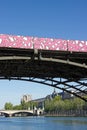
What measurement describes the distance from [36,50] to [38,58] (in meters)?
1.03

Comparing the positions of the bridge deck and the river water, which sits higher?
the bridge deck

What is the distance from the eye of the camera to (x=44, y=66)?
50375 millimetres

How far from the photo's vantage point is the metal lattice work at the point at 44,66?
1647 inches

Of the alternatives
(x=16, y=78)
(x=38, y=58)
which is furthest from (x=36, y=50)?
(x=16, y=78)

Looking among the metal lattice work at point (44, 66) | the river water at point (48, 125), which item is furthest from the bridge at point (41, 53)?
the river water at point (48, 125)

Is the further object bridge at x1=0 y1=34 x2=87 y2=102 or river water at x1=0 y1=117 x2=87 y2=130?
river water at x1=0 y1=117 x2=87 y2=130

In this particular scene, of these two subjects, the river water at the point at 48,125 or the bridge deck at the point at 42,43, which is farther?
the river water at the point at 48,125

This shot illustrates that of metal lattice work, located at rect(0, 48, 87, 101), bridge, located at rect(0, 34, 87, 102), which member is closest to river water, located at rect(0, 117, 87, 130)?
metal lattice work, located at rect(0, 48, 87, 101)

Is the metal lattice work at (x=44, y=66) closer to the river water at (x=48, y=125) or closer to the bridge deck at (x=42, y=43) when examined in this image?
the bridge deck at (x=42, y=43)

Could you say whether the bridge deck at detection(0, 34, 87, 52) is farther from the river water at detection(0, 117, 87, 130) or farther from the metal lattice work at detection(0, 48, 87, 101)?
the river water at detection(0, 117, 87, 130)

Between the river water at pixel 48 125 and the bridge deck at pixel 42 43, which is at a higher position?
the bridge deck at pixel 42 43

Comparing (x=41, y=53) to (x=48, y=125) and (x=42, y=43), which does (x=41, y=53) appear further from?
(x=48, y=125)

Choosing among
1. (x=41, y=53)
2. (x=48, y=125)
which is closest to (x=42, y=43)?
(x=41, y=53)

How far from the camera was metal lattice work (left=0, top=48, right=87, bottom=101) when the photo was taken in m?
41.8
